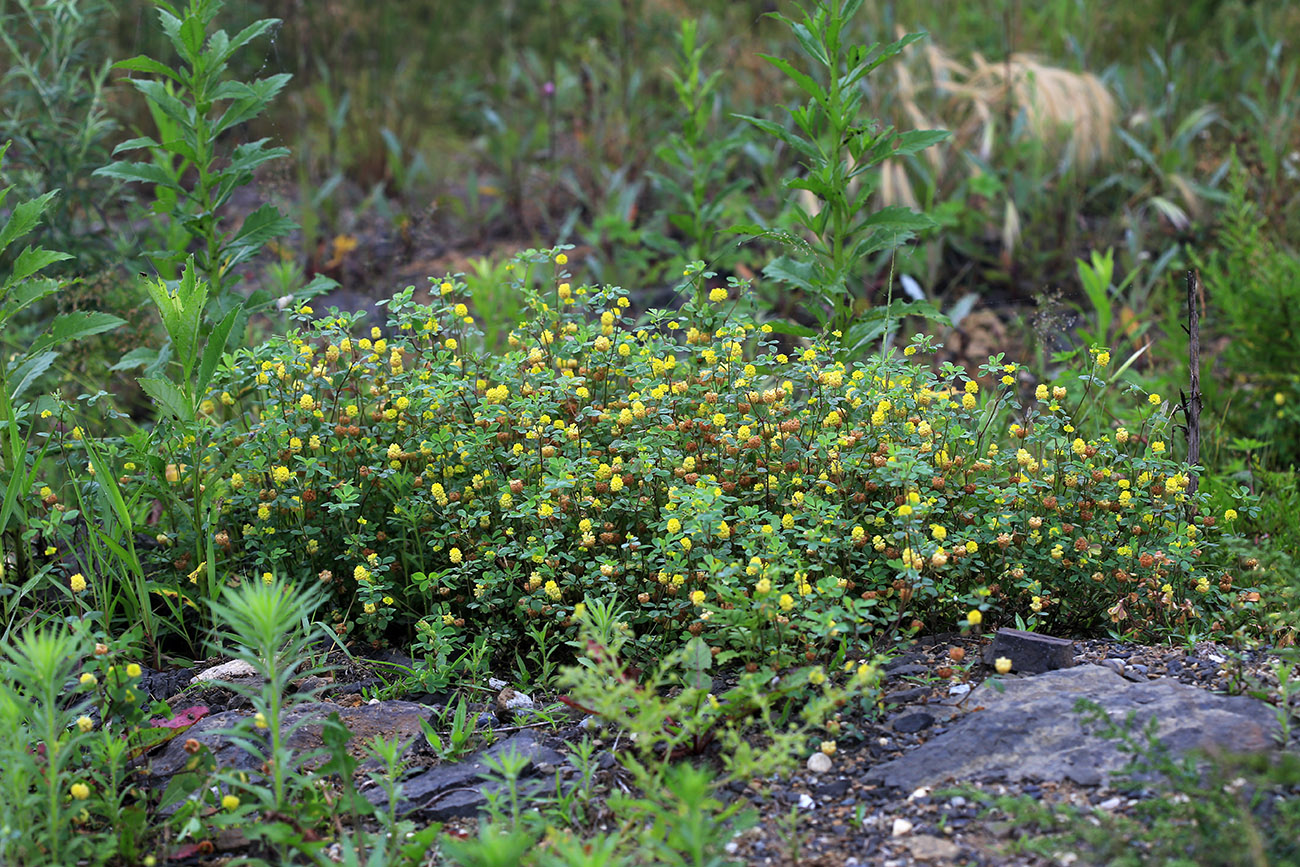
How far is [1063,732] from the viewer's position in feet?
7.61

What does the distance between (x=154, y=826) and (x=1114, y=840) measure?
1870 mm

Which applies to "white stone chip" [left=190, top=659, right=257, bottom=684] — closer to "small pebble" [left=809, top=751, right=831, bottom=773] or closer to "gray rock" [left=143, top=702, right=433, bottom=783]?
"gray rock" [left=143, top=702, right=433, bottom=783]

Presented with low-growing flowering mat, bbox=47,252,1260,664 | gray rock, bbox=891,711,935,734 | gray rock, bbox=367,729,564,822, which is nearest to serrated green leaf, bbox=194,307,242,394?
low-growing flowering mat, bbox=47,252,1260,664

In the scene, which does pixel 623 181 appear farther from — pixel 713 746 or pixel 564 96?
pixel 713 746

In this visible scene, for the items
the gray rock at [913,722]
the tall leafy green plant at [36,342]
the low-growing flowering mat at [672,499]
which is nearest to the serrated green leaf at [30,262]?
the tall leafy green plant at [36,342]

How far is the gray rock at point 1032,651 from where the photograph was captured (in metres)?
2.58

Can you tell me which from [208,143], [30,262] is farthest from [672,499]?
[208,143]

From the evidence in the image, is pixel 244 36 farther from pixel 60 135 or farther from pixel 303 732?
pixel 303 732

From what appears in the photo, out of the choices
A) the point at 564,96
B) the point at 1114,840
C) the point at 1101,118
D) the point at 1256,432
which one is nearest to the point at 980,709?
the point at 1114,840

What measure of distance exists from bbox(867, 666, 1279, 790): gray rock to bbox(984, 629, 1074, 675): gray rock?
0.09 metres

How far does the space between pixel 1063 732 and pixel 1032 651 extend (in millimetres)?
290

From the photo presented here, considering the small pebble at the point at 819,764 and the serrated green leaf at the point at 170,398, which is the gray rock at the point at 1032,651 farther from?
the serrated green leaf at the point at 170,398

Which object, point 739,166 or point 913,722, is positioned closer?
point 913,722

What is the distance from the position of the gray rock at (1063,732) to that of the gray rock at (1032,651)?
86 millimetres
